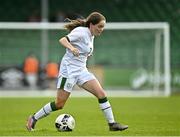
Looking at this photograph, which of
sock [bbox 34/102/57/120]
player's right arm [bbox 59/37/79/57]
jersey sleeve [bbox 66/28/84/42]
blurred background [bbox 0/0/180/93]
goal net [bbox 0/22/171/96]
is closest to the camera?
player's right arm [bbox 59/37/79/57]

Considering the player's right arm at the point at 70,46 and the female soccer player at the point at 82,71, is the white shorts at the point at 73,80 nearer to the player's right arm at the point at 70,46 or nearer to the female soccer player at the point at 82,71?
Answer: the female soccer player at the point at 82,71

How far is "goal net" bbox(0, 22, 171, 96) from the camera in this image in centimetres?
3186

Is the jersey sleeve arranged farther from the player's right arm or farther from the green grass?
the green grass

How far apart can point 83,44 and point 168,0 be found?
27.1 meters

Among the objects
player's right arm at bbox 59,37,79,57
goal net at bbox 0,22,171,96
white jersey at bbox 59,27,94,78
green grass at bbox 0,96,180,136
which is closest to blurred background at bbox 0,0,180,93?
goal net at bbox 0,22,171,96

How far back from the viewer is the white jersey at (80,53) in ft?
41.6

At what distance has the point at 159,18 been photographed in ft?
128

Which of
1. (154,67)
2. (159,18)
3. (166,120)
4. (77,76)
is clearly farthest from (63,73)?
(159,18)

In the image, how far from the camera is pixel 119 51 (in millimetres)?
35469

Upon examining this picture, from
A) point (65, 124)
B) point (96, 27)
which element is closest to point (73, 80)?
point (65, 124)

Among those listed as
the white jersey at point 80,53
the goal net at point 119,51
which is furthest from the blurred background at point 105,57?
the white jersey at point 80,53

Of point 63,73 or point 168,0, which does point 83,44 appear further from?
point 168,0

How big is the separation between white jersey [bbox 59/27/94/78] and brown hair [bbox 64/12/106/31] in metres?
0.14

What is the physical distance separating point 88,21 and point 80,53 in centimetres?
61
